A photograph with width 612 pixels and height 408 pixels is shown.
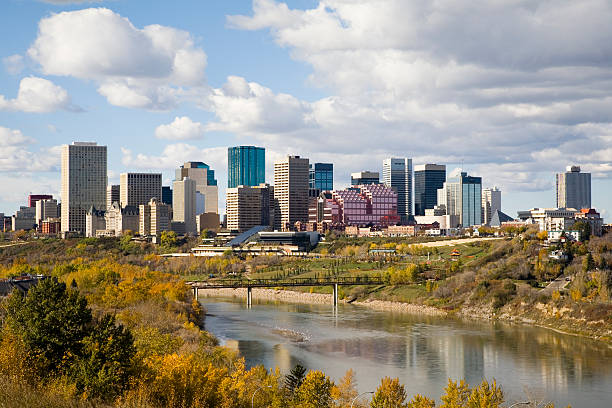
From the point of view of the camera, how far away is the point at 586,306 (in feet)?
386

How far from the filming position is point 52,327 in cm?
5150

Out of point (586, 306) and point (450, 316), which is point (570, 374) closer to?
point (586, 306)

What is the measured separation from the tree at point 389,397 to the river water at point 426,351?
1175 centimetres

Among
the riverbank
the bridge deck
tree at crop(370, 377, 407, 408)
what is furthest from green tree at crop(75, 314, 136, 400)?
the bridge deck

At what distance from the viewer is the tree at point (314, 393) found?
54531mm


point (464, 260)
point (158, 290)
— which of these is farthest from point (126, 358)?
point (464, 260)

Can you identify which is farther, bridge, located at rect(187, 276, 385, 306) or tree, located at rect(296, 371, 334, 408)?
bridge, located at rect(187, 276, 385, 306)

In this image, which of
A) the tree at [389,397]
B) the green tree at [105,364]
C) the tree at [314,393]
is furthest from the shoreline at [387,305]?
the green tree at [105,364]

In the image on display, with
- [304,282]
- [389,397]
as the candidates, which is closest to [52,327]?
[389,397]

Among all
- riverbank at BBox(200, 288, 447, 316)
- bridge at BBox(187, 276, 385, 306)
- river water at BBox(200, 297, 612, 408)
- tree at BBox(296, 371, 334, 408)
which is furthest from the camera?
bridge at BBox(187, 276, 385, 306)

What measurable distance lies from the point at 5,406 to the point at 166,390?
16.6m

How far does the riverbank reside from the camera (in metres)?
144

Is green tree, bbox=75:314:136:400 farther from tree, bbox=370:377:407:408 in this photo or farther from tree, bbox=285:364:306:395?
tree, bbox=370:377:407:408

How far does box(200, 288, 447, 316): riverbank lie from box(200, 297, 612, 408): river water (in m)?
7.16
